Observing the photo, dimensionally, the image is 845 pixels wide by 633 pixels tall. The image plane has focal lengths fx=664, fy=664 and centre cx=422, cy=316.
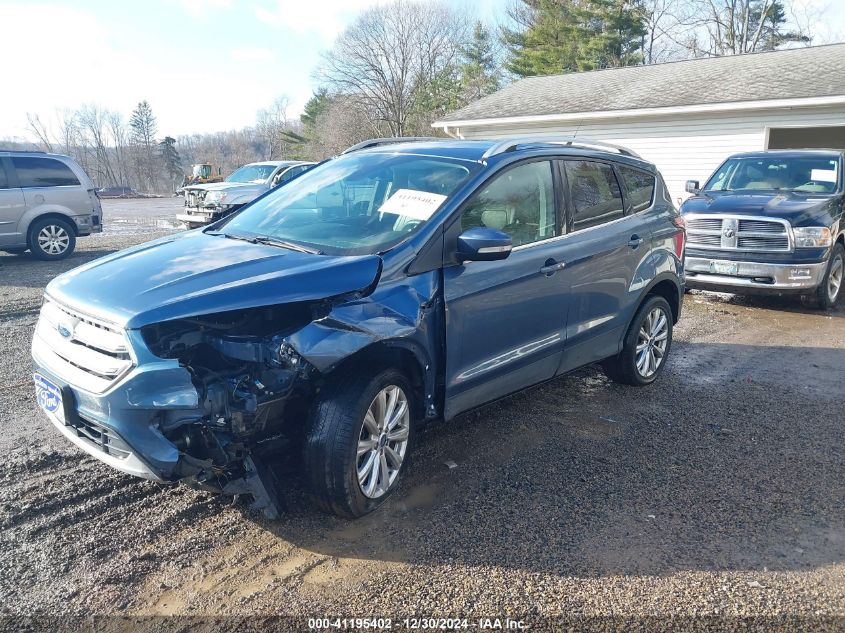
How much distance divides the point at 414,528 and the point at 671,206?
155 inches

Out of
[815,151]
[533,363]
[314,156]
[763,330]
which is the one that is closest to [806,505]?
[533,363]

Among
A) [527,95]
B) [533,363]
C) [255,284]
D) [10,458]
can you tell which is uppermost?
[527,95]

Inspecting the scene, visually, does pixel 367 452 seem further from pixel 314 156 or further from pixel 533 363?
pixel 314 156

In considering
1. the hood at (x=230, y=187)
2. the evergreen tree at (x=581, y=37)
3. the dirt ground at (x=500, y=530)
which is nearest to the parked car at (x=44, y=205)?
the hood at (x=230, y=187)

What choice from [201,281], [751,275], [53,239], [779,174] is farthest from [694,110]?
[201,281]

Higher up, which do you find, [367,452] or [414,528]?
[367,452]

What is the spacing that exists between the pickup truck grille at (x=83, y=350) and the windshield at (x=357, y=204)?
1.15 metres

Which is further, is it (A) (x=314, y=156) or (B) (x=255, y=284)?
(A) (x=314, y=156)

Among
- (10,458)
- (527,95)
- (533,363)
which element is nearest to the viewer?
(10,458)

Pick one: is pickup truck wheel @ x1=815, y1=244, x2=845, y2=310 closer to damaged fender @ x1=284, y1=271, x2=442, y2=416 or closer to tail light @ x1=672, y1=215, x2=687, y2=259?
tail light @ x1=672, y1=215, x2=687, y2=259

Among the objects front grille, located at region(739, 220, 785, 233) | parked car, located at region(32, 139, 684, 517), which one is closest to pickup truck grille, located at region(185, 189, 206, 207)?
parked car, located at region(32, 139, 684, 517)

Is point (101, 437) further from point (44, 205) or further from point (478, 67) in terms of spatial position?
point (478, 67)

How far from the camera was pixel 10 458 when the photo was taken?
13.1 ft

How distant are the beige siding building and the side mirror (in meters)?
12.0
